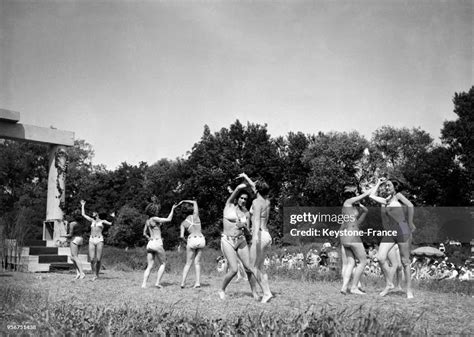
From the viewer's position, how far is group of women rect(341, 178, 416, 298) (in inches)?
355

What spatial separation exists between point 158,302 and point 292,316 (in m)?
2.75

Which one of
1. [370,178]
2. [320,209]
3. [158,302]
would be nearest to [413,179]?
[370,178]

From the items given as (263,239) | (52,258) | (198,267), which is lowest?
(52,258)

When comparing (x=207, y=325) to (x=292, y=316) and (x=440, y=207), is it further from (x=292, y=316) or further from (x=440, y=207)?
(x=440, y=207)

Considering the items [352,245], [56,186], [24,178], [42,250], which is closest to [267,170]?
[24,178]

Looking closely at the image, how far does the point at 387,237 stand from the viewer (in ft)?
30.8

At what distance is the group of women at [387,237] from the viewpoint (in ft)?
29.6

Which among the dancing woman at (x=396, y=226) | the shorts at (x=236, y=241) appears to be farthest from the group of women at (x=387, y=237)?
the shorts at (x=236, y=241)

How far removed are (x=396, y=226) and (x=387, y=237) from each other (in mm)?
405

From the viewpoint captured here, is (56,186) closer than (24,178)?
Yes

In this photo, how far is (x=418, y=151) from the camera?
42.4 metres

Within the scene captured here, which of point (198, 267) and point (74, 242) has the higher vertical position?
point (74, 242)

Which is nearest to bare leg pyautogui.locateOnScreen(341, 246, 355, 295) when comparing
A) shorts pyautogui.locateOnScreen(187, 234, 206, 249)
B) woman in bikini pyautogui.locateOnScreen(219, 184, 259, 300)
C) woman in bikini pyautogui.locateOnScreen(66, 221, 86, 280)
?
woman in bikini pyautogui.locateOnScreen(219, 184, 259, 300)

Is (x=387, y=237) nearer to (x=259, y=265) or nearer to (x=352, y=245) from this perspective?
(x=352, y=245)
